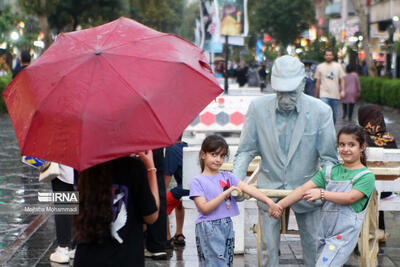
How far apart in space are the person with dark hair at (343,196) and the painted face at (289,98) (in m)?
0.36

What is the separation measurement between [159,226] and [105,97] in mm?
3197

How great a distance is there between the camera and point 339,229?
15.2ft

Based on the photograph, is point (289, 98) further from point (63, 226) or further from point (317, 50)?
point (317, 50)

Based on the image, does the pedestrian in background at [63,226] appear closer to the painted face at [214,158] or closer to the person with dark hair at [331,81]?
the painted face at [214,158]

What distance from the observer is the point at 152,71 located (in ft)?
12.4

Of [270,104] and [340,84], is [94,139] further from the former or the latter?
[340,84]

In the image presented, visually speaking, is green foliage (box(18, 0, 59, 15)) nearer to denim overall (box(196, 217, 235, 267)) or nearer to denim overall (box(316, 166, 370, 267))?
denim overall (box(196, 217, 235, 267))

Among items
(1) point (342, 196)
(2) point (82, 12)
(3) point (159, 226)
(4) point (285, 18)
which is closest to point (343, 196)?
(1) point (342, 196)

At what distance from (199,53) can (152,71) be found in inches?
26.1

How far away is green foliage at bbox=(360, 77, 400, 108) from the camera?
1035 inches

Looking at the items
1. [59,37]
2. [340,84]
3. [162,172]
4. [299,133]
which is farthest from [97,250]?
[340,84]

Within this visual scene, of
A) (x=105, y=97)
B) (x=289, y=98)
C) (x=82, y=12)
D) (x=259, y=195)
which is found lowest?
(x=259, y=195)

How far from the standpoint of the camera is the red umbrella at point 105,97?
11.5 ft

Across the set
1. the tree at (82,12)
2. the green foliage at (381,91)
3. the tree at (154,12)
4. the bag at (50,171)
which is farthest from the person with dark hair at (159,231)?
the tree at (154,12)
